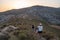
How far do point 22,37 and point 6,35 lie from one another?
1.57m

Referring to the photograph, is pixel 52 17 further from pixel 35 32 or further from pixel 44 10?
pixel 35 32

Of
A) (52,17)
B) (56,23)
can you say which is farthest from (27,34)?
(52,17)

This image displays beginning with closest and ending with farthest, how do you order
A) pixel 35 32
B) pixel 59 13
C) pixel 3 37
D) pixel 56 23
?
pixel 3 37 < pixel 35 32 < pixel 56 23 < pixel 59 13

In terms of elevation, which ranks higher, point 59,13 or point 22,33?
point 22,33

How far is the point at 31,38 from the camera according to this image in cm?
2488

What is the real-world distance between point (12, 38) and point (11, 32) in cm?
219

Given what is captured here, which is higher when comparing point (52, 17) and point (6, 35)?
point (6, 35)

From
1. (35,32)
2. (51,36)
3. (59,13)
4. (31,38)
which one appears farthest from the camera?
(59,13)

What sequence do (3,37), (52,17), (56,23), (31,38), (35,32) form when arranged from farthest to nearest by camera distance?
(52,17) → (56,23) → (35,32) → (31,38) → (3,37)

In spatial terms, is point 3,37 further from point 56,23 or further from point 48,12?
point 48,12

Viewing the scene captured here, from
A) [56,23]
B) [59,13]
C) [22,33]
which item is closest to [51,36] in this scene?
[22,33]

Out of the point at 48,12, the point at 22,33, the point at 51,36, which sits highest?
the point at 22,33

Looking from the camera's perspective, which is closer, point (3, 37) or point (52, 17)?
point (3, 37)

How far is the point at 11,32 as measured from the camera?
25.9 metres
